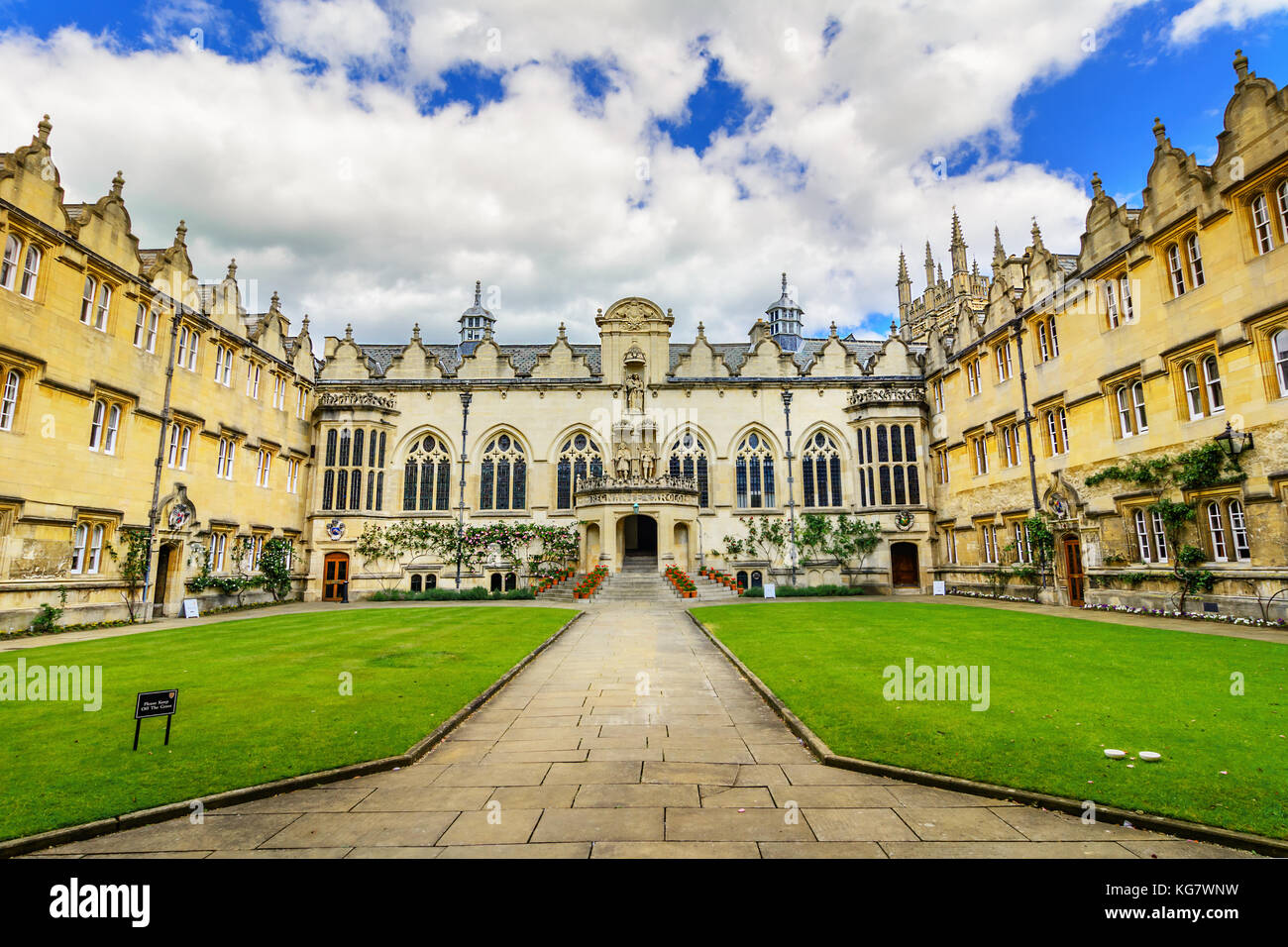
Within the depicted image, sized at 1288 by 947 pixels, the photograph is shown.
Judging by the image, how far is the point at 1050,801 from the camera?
493cm

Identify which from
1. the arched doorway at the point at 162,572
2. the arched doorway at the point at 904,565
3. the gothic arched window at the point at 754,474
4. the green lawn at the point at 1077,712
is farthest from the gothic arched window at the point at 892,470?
the arched doorway at the point at 162,572

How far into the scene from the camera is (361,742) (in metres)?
6.64

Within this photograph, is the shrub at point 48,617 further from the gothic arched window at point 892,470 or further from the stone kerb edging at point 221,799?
the gothic arched window at point 892,470

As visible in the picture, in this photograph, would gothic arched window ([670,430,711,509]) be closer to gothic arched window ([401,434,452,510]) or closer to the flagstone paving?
gothic arched window ([401,434,452,510])

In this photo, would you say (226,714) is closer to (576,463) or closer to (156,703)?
(156,703)

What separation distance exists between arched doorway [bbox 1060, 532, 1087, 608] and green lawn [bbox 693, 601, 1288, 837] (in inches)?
340

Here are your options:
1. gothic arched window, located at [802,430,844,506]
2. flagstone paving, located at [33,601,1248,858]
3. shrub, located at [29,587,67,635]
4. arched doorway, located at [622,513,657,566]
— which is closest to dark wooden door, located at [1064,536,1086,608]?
gothic arched window, located at [802,430,844,506]

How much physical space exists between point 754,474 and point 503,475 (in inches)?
583

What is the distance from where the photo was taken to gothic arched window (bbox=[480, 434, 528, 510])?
35.3 metres

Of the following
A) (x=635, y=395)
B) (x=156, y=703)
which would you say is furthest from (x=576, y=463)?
(x=156, y=703)

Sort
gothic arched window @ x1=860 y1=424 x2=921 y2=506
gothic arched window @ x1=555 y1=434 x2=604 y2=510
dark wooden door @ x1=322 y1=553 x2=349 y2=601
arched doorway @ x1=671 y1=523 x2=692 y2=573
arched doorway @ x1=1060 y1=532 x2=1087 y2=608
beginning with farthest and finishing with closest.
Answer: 1. gothic arched window @ x1=555 y1=434 x2=604 y2=510
2. gothic arched window @ x1=860 y1=424 x2=921 y2=506
3. dark wooden door @ x1=322 y1=553 x2=349 y2=601
4. arched doorway @ x1=671 y1=523 x2=692 y2=573
5. arched doorway @ x1=1060 y1=532 x2=1087 y2=608

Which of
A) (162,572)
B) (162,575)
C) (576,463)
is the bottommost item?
(162,575)
